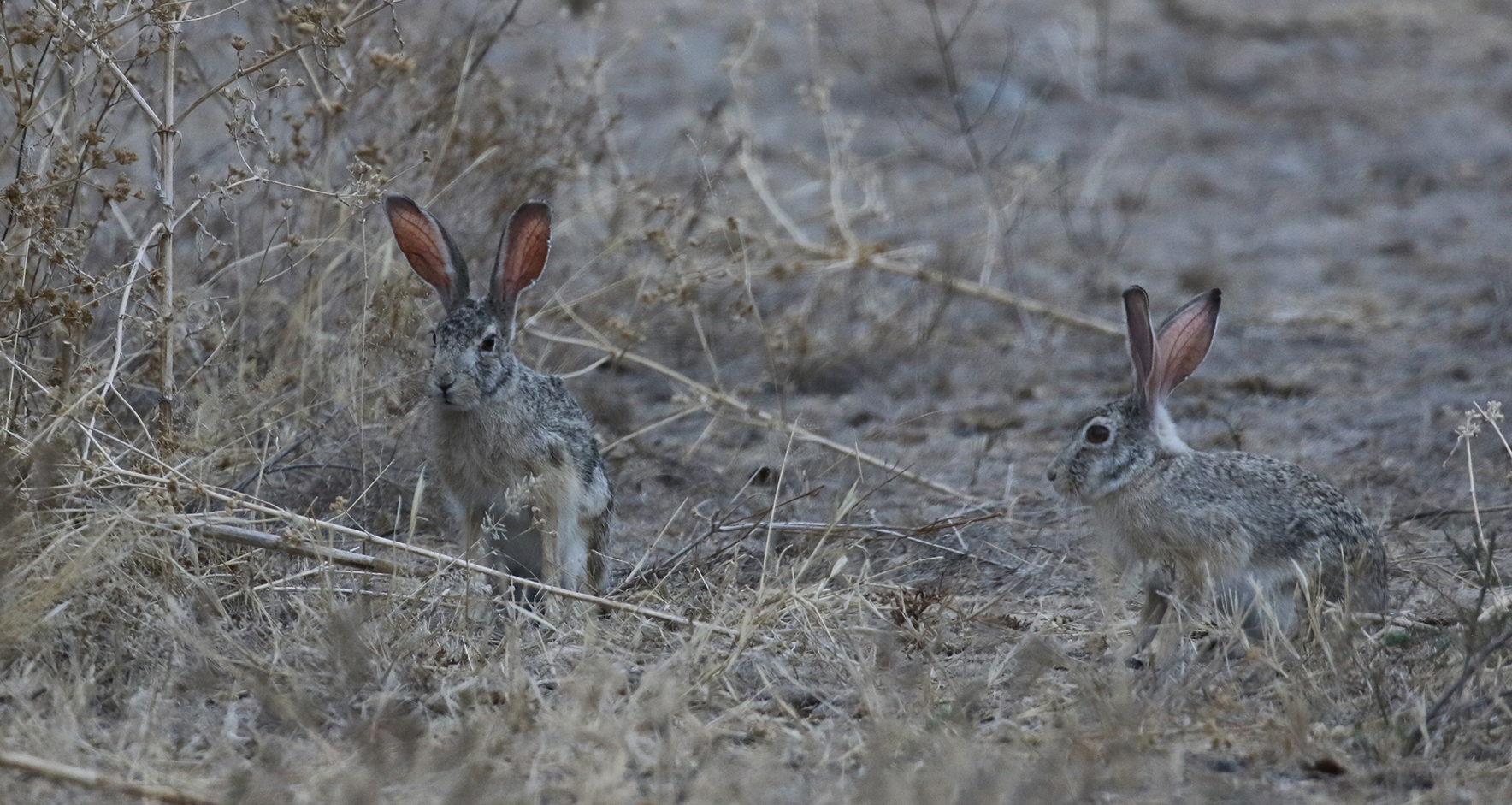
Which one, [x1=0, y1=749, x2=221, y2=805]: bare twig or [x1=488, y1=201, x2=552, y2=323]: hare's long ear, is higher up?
[x1=488, y1=201, x2=552, y2=323]: hare's long ear

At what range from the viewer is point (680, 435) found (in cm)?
758

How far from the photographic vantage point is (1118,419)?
18.1ft

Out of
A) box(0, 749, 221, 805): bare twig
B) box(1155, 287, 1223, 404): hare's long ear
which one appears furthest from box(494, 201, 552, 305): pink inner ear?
box(0, 749, 221, 805): bare twig

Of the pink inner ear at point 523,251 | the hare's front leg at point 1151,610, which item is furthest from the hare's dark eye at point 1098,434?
the pink inner ear at point 523,251

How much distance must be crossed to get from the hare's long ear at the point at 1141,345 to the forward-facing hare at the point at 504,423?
1.82 m

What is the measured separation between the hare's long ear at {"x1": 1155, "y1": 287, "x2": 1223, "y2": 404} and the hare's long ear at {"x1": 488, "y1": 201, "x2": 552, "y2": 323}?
6.69 ft

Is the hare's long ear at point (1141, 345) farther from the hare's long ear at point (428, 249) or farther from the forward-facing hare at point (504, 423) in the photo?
the hare's long ear at point (428, 249)

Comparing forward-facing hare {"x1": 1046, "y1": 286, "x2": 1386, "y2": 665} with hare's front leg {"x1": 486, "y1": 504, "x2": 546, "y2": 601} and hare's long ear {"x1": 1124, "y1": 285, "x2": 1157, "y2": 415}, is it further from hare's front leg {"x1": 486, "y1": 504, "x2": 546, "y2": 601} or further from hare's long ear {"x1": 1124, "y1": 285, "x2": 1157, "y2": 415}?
hare's front leg {"x1": 486, "y1": 504, "x2": 546, "y2": 601}

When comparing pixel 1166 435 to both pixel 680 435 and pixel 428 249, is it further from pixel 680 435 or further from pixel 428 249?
pixel 680 435

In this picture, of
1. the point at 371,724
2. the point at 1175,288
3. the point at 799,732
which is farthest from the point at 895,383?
the point at 371,724

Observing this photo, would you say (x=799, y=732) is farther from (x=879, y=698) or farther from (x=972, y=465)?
(x=972, y=465)

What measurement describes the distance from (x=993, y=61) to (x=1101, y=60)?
1.05m

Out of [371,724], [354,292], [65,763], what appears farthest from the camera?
[354,292]

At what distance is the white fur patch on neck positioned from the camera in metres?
5.46
